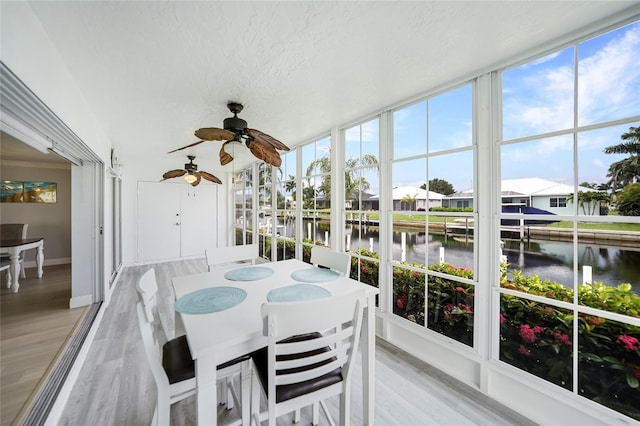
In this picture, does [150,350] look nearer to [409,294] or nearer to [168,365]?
[168,365]

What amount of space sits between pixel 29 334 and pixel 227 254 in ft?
6.65

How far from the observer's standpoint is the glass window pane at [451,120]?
2.03 meters

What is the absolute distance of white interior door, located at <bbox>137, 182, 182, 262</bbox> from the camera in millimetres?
5656

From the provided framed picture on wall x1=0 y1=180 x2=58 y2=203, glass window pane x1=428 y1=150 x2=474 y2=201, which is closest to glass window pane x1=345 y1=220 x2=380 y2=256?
glass window pane x1=428 y1=150 x2=474 y2=201

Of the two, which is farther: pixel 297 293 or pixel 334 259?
pixel 334 259

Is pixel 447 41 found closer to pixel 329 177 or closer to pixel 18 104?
pixel 329 177

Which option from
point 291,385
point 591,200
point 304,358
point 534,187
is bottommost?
point 291,385

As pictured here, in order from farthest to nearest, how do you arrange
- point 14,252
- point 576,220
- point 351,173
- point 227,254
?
point 14,252, point 351,173, point 227,254, point 576,220

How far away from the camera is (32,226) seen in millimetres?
4730

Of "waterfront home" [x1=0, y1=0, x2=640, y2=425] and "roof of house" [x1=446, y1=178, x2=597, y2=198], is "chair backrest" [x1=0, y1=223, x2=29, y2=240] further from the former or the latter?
"roof of house" [x1=446, y1=178, x2=597, y2=198]

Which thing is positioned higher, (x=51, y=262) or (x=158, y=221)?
(x=158, y=221)

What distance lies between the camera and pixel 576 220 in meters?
1.55

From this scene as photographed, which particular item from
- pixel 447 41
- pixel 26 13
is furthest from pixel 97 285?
pixel 447 41

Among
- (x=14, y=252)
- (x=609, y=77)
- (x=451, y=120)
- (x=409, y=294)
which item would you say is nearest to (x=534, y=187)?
(x=609, y=77)
